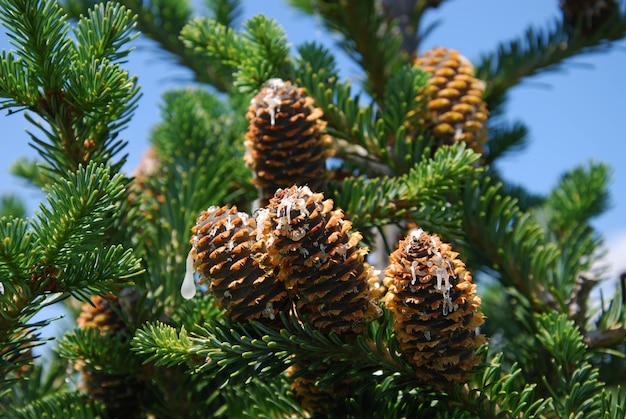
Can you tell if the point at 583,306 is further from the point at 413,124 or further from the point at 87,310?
the point at 87,310

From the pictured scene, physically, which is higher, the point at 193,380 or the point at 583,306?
the point at 583,306

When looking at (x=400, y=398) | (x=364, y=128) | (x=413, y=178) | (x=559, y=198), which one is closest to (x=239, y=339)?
(x=400, y=398)

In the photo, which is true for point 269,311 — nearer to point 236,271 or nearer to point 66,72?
point 236,271

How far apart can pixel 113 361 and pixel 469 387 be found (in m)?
0.51

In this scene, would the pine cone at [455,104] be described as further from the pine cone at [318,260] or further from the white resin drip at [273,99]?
the pine cone at [318,260]

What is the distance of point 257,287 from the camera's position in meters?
0.82

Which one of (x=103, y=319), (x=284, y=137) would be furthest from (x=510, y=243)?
(x=103, y=319)

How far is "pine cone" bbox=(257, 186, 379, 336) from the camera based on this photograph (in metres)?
0.79

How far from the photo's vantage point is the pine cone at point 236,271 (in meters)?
0.82

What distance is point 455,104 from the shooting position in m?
1.24

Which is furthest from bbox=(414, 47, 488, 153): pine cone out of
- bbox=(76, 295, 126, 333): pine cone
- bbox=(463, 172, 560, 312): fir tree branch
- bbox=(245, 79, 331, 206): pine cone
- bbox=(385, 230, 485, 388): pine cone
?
bbox=(76, 295, 126, 333): pine cone

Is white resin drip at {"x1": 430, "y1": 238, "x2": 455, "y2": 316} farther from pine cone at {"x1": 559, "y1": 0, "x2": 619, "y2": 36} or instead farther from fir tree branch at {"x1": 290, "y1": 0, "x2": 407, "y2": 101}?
pine cone at {"x1": 559, "y1": 0, "x2": 619, "y2": 36}

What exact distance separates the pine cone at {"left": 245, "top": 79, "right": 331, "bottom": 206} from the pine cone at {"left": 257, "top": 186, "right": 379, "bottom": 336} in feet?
0.69

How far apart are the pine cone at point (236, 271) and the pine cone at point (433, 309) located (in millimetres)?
144
